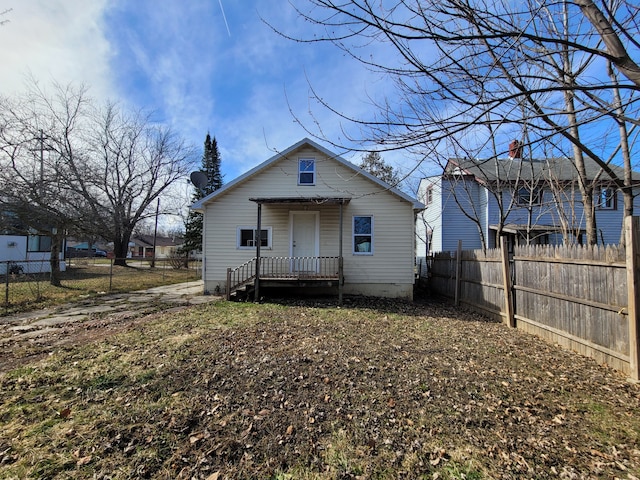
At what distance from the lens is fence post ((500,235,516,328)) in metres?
7.14

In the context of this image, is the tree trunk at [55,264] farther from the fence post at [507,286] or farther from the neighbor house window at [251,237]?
the fence post at [507,286]

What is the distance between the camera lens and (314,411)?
10.9 feet

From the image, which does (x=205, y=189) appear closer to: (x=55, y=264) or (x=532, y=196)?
(x=55, y=264)

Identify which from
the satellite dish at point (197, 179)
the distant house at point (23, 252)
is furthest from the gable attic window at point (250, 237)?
the distant house at point (23, 252)

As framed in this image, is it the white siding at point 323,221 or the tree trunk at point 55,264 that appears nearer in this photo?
the white siding at point 323,221

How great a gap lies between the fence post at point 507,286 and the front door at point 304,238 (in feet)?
19.7

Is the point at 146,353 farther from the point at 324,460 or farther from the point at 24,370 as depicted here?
the point at 324,460

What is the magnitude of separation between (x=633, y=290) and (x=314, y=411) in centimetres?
436

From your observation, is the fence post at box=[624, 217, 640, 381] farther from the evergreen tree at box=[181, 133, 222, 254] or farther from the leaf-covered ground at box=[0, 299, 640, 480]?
the evergreen tree at box=[181, 133, 222, 254]

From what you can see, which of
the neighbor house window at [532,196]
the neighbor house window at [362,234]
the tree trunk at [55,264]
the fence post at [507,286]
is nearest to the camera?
the fence post at [507,286]

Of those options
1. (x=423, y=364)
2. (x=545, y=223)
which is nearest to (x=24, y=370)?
(x=423, y=364)

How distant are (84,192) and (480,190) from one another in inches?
754

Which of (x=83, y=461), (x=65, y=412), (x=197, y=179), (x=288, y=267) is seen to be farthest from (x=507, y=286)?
(x=197, y=179)

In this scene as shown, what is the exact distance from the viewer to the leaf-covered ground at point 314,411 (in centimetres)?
255
